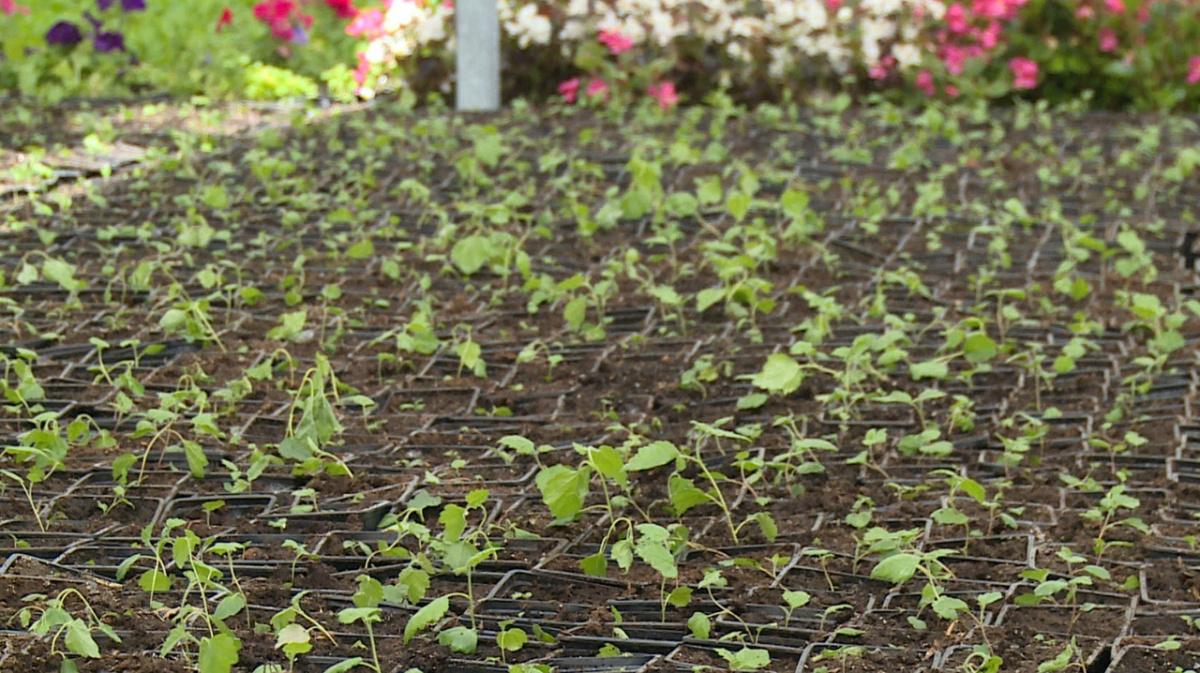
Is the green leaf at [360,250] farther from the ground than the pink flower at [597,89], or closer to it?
closer to it

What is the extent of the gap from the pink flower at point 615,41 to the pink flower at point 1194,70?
2.82m

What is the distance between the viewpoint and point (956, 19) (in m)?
7.53

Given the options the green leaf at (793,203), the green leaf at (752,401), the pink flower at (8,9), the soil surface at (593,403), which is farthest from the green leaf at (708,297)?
the pink flower at (8,9)

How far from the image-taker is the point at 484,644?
2516 mm

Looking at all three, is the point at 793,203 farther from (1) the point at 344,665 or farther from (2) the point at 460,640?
(1) the point at 344,665

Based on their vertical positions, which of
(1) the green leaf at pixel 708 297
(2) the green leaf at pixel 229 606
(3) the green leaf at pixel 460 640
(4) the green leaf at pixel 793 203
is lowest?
(3) the green leaf at pixel 460 640

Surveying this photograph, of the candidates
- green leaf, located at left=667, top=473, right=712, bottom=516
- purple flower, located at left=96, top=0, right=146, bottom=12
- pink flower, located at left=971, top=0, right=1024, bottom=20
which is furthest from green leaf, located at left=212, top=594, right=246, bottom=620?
purple flower, located at left=96, top=0, right=146, bottom=12

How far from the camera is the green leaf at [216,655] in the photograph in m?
2.23

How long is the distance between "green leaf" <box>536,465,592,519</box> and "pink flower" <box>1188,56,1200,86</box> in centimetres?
574

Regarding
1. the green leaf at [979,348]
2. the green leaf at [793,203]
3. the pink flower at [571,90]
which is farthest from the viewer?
the pink flower at [571,90]

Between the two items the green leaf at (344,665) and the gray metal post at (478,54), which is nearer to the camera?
the green leaf at (344,665)

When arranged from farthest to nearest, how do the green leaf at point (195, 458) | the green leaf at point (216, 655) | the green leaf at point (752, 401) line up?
the green leaf at point (752, 401), the green leaf at point (195, 458), the green leaf at point (216, 655)

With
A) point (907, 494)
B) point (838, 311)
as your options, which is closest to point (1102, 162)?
point (838, 311)

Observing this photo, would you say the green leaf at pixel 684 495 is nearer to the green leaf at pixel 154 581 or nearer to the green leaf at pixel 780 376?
the green leaf at pixel 780 376
